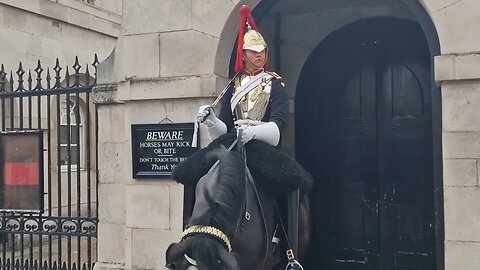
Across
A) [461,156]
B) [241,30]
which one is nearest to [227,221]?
[241,30]

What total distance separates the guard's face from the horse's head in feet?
6.27

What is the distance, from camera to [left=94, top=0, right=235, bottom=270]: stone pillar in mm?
6121

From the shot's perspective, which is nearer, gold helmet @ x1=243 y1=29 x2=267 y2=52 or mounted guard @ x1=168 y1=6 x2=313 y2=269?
mounted guard @ x1=168 y1=6 x2=313 y2=269

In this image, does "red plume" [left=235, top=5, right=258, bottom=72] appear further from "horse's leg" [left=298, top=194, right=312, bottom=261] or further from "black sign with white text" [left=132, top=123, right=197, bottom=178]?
"black sign with white text" [left=132, top=123, right=197, bottom=178]

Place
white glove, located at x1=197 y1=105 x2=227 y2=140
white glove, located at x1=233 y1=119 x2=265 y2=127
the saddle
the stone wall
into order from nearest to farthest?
the saddle, white glove, located at x1=197 y1=105 x2=227 y2=140, white glove, located at x1=233 y1=119 x2=265 y2=127, the stone wall

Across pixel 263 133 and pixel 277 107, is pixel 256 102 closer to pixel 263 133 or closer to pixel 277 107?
pixel 277 107

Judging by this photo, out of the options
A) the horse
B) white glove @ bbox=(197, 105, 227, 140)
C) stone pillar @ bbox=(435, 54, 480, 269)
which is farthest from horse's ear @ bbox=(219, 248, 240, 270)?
stone pillar @ bbox=(435, 54, 480, 269)

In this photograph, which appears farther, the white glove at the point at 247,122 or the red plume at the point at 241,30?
the red plume at the point at 241,30

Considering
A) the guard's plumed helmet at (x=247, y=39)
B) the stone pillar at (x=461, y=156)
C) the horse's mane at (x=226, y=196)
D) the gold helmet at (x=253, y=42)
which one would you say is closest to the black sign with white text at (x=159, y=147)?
the guard's plumed helmet at (x=247, y=39)

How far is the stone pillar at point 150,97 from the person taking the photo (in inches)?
241

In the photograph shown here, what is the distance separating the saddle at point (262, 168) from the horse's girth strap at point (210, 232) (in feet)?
2.69

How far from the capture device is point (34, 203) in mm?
7625

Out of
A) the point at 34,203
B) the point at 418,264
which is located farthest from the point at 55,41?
the point at 418,264

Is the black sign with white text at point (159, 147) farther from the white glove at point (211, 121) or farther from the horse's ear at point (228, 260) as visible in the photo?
the horse's ear at point (228, 260)
